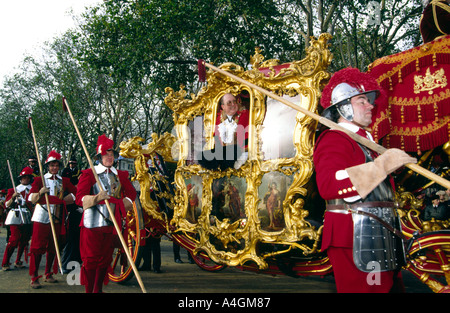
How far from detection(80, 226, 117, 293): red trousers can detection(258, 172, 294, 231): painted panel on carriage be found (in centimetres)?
190

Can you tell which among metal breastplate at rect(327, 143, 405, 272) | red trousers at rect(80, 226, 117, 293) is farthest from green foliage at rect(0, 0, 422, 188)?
metal breastplate at rect(327, 143, 405, 272)

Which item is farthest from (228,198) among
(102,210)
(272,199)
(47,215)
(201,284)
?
(47,215)

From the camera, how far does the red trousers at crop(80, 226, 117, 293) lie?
4488mm

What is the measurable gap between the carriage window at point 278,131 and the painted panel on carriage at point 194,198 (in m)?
1.21

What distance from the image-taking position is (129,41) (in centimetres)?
1124

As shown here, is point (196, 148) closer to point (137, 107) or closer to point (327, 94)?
point (327, 94)

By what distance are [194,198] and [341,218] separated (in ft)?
9.54

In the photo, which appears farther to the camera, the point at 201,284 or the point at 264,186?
the point at 201,284

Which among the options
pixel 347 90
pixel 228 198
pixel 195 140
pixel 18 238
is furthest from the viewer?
pixel 18 238

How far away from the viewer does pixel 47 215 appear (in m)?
6.53

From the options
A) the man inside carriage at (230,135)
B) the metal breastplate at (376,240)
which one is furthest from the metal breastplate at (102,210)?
the metal breastplate at (376,240)

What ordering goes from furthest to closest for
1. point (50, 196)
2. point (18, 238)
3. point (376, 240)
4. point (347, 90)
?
point (18, 238) < point (50, 196) < point (347, 90) < point (376, 240)

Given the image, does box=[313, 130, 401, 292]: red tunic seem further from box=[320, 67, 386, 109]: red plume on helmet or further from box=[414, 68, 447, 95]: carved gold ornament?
box=[414, 68, 447, 95]: carved gold ornament

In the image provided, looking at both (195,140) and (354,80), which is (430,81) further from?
(195,140)
